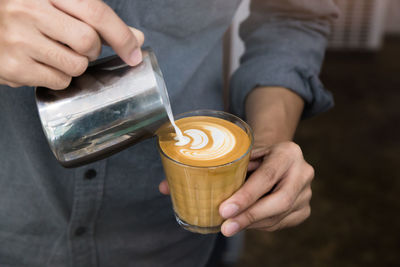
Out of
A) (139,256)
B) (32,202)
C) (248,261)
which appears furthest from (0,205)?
(248,261)

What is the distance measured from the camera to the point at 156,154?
3.26 feet

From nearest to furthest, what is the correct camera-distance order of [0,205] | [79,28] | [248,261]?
[79,28] → [0,205] → [248,261]

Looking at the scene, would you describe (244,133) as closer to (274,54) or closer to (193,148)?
(193,148)

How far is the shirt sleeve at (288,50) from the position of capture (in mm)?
1082

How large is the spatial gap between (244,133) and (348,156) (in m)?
2.27

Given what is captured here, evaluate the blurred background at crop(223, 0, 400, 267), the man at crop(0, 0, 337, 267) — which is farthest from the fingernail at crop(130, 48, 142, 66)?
the blurred background at crop(223, 0, 400, 267)

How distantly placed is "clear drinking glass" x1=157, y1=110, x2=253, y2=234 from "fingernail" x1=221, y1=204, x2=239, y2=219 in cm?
4

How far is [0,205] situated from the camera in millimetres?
942

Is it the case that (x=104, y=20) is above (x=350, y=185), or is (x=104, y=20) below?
above

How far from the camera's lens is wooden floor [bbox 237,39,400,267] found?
7.51 ft

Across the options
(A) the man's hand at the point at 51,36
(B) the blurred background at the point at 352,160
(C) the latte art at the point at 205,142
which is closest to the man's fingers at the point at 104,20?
(A) the man's hand at the point at 51,36

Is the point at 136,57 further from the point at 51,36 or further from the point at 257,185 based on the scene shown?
the point at 257,185

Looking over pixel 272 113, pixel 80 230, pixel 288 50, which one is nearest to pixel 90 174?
pixel 80 230

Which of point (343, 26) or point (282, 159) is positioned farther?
point (343, 26)
